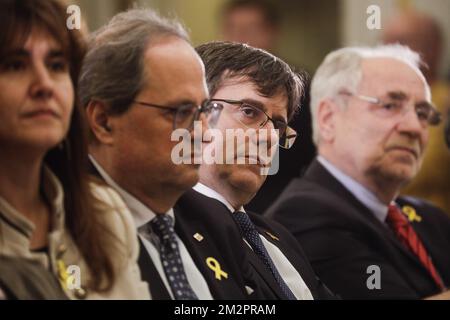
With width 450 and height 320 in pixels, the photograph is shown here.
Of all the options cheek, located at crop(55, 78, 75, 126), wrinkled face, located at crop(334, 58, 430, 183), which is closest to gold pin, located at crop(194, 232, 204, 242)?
cheek, located at crop(55, 78, 75, 126)

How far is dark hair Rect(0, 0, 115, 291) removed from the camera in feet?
5.92

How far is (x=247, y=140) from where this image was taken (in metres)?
2.22

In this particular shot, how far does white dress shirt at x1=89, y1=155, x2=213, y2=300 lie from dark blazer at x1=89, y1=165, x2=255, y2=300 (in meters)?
0.02

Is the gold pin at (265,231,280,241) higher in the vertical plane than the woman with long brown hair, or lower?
lower

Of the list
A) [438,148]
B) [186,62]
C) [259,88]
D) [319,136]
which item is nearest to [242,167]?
[259,88]

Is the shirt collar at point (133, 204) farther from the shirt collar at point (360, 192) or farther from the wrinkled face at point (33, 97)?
the shirt collar at point (360, 192)

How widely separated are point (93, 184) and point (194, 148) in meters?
0.24

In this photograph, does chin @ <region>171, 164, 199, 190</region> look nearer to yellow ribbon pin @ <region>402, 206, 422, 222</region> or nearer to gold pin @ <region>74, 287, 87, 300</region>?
gold pin @ <region>74, 287, 87, 300</region>

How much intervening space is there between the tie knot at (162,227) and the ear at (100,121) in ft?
0.61

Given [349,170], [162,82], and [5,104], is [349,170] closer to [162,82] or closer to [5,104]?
[162,82]

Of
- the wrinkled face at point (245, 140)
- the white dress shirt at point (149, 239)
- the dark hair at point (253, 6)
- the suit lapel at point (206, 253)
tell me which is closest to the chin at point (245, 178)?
the wrinkled face at point (245, 140)

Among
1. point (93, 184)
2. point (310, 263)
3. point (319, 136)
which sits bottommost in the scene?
point (310, 263)

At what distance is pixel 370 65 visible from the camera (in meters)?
2.77

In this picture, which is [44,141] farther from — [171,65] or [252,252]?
[252,252]
